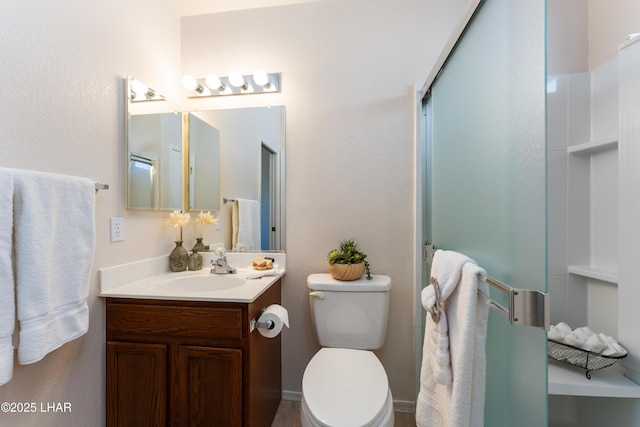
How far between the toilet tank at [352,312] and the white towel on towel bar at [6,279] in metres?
Result: 1.11

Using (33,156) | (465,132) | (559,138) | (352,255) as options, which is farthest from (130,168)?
(559,138)

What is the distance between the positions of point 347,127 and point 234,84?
2.45 feet

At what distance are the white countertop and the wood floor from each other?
80 centimetres

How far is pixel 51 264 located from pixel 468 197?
1.43m

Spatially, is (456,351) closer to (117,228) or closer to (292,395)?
(292,395)

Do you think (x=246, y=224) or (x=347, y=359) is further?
(x=246, y=224)

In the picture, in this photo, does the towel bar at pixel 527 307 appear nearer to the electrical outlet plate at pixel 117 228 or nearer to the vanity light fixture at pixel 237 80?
the electrical outlet plate at pixel 117 228

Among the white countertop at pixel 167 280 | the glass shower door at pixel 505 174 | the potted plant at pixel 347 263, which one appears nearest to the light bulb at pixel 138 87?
the white countertop at pixel 167 280

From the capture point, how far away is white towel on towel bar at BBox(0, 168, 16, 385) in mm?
780

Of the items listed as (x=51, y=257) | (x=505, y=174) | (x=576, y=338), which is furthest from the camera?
(x=576, y=338)

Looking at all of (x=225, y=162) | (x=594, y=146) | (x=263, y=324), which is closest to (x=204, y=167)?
(x=225, y=162)

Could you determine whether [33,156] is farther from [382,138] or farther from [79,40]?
[382,138]

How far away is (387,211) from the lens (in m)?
1.66

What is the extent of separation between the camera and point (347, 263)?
1.54 m
